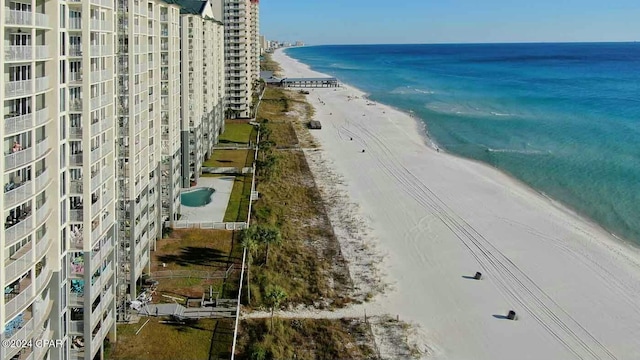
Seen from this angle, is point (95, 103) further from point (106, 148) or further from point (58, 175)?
point (58, 175)

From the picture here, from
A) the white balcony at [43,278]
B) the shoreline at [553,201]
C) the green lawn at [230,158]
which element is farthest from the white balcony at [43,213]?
the green lawn at [230,158]

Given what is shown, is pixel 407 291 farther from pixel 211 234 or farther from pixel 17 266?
pixel 17 266

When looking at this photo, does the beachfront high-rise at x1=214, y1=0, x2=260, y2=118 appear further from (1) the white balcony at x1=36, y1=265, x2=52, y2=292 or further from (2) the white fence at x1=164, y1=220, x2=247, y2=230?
(1) the white balcony at x1=36, y1=265, x2=52, y2=292

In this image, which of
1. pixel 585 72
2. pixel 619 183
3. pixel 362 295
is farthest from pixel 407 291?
pixel 585 72

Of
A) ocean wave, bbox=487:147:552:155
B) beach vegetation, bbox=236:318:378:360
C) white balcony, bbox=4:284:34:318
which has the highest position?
ocean wave, bbox=487:147:552:155

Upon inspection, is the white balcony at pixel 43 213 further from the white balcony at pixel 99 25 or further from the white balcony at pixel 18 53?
the white balcony at pixel 99 25

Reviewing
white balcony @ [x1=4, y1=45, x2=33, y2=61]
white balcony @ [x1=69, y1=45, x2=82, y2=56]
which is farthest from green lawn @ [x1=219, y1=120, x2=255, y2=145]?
white balcony @ [x1=4, y1=45, x2=33, y2=61]

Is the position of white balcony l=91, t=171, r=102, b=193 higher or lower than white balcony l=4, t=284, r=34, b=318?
higher

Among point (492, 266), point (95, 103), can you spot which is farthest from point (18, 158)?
point (492, 266)
